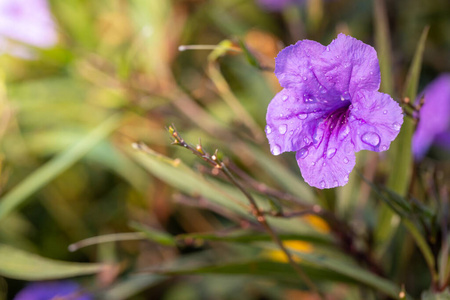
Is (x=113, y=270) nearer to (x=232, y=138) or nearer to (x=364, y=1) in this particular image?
(x=232, y=138)

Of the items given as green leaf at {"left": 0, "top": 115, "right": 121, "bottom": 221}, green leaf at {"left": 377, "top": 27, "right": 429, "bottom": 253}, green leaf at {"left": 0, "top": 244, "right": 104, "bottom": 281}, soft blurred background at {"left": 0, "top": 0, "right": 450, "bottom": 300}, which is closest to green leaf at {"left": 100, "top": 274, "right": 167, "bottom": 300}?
soft blurred background at {"left": 0, "top": 0, "right": 450, "bottom": 300}

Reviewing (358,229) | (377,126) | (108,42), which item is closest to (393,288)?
(358,229)

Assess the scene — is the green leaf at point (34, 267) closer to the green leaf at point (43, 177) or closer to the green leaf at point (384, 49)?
the green leaf at point (43, 177)

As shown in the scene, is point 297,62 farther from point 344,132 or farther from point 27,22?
point 27,22

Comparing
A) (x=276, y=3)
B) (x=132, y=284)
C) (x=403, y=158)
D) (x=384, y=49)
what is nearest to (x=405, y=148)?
(x=403, y=158)

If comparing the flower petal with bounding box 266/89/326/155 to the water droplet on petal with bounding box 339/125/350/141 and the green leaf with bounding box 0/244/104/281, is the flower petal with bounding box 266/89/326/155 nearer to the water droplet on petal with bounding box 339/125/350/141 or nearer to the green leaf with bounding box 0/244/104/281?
the water droplet on petal with bounding box 339/125/350/141

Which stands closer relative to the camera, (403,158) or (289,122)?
(289,122)

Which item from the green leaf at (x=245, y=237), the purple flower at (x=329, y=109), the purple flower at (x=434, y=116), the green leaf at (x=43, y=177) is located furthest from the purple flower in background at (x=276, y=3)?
the purple flower at (x=329, y=109)
